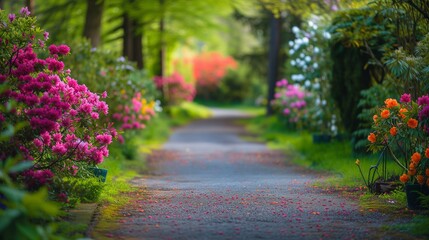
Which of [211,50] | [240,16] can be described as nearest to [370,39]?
[240,16]

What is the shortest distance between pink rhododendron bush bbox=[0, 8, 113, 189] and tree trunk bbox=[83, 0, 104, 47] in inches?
418

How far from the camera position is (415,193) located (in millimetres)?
9750

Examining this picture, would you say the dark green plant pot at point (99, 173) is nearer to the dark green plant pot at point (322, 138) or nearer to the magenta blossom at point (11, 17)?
the magenta blossom at point (11, 17)

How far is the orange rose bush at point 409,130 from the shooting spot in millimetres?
Answer: 9703

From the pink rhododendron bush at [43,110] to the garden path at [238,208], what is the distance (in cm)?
98

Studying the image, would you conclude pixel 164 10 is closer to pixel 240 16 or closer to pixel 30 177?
pixel 240 16

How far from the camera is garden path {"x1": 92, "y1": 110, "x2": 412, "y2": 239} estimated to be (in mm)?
8320

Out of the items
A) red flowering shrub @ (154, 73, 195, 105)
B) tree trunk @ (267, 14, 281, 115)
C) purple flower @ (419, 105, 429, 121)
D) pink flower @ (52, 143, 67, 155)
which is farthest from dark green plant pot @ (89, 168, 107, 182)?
red flowering shrub @ (154, 73, 195, 105)

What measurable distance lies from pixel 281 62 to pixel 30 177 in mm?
32536

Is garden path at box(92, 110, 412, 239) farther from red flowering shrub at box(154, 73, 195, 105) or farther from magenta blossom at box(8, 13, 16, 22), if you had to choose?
red flowering shrub at box(154, 73, 195, 105)

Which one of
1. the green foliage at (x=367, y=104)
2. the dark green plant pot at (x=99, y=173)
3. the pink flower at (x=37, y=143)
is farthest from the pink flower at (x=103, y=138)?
the green foliage at (x=367, y=104)

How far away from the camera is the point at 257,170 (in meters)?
16.5

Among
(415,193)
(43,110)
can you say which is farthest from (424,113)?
(43,110)

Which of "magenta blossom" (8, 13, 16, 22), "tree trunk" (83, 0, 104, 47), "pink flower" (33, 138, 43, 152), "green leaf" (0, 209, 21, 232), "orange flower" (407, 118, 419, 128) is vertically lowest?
"green leaf" (0, 209, 21, 232)
